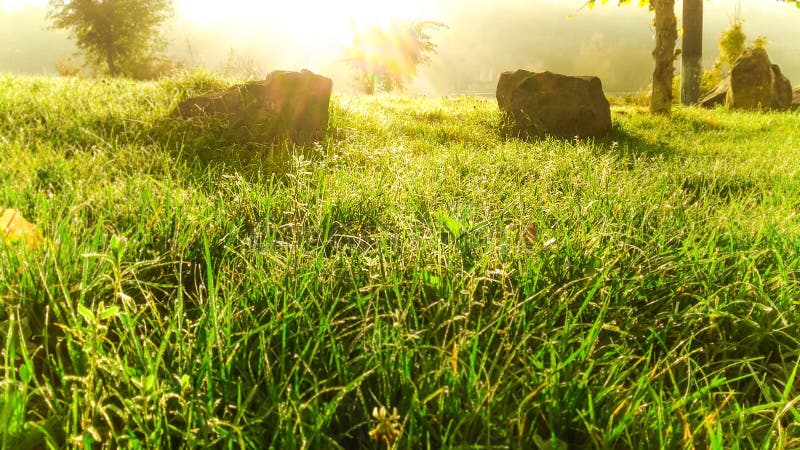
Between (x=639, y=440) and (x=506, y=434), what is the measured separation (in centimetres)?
33

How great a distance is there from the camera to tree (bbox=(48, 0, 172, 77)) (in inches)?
1128

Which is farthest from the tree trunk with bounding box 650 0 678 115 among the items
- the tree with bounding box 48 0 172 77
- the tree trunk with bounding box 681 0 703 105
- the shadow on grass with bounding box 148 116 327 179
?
the tree with bounding box 48 0 172 77

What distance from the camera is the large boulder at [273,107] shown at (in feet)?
16.3

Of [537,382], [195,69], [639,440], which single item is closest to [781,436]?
[639,440]

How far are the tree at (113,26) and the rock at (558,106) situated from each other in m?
27.9

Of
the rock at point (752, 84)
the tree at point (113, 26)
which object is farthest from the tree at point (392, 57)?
the rock at point (752, 84)

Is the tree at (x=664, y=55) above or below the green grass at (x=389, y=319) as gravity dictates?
above

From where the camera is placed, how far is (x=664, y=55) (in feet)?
34.4

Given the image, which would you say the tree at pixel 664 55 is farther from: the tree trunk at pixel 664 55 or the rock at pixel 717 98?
the rock at pixel 717 98

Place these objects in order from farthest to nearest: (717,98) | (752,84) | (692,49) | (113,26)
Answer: (113,26), (717,98), (692,49), (752,84)

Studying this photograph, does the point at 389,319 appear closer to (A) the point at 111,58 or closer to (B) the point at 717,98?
(B) the point at 717,98

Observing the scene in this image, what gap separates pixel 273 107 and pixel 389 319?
414 centimetres

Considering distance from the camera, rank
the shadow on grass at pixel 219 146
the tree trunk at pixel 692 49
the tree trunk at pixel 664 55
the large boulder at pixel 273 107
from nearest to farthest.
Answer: the shadow on grass at pixel 219 146
the large boulder at pixel 273 107
the tree trunk at pixel 664 55
the tree trunk at pixel 692 49

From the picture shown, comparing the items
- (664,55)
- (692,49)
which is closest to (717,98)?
(692,49)
